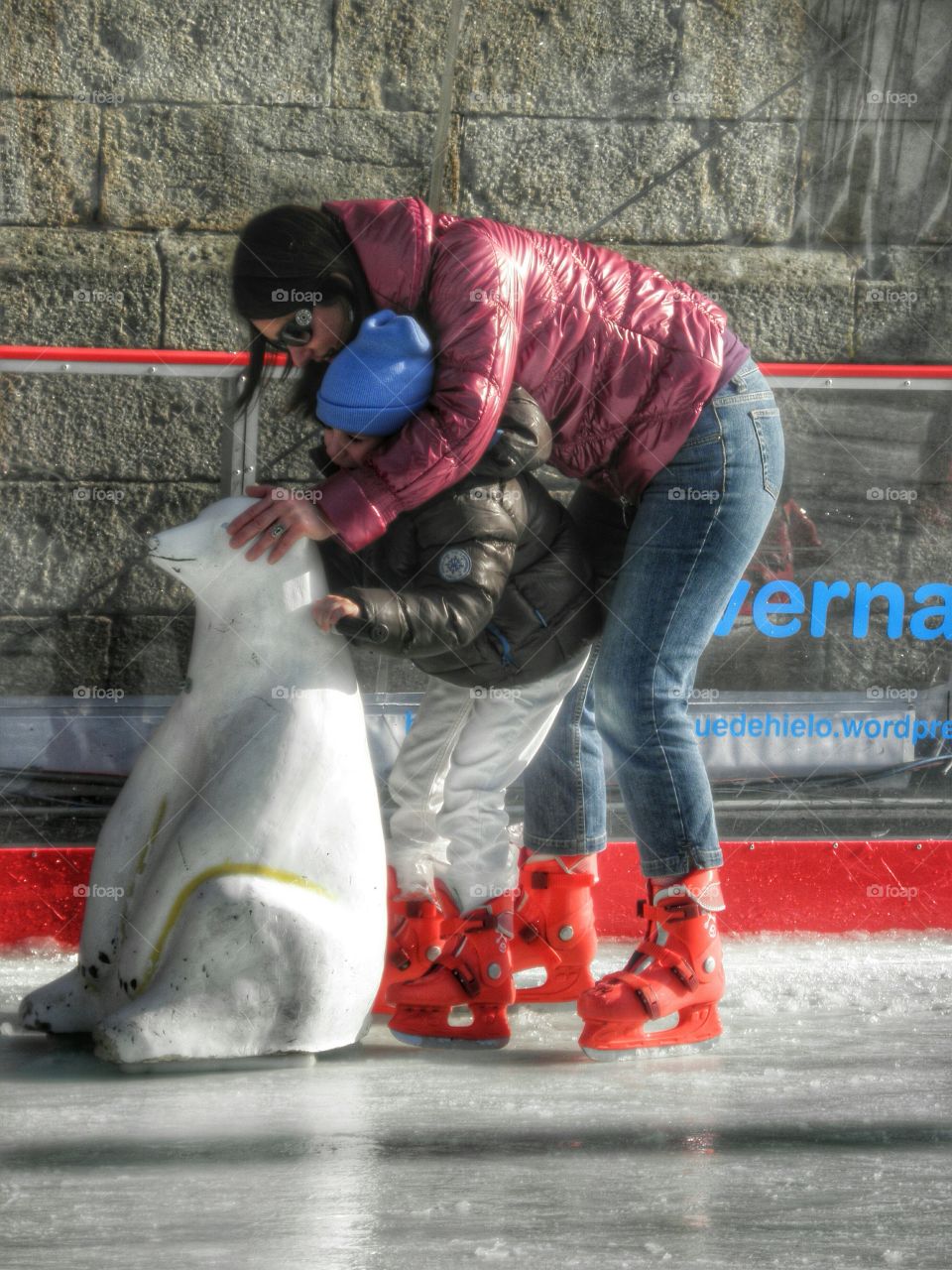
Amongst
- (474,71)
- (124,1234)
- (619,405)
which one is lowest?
(124,1234)

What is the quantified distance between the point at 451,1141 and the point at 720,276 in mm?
2412

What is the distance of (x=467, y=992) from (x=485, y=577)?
2.45 ft

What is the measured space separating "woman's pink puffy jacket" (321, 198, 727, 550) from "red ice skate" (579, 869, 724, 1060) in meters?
0.73

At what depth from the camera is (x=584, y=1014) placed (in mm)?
2619

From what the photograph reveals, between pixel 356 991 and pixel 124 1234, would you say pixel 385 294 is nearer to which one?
pixel 356 991

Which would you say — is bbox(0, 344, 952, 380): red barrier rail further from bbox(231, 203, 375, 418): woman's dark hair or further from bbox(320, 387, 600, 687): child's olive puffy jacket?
bbox(320, 387, 600, 687): child's olive puffy jacket

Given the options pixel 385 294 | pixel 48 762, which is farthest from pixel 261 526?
pixel 48 762

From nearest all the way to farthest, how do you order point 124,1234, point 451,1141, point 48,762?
point 124,1234, point 451,1141, point 48,762

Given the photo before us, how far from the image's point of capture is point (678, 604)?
104 inches
